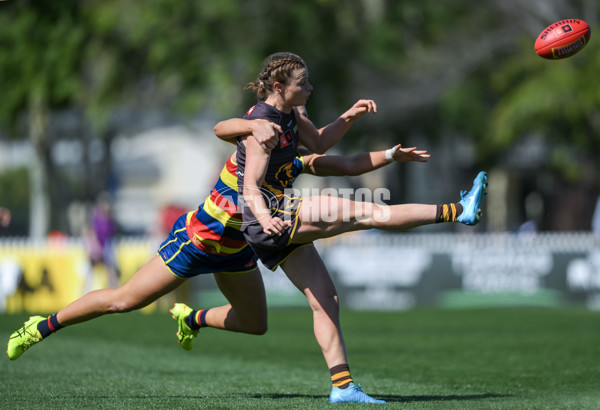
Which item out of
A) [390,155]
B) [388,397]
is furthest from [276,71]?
[388,397]

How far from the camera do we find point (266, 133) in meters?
6.06

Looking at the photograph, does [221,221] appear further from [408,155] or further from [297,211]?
[408,155]

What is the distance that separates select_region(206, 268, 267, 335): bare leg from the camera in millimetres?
6840

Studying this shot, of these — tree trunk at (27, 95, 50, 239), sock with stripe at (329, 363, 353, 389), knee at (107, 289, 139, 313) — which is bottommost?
sock with stripe at (329, 363, 353, 389)

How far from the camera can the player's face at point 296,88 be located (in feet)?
20.7

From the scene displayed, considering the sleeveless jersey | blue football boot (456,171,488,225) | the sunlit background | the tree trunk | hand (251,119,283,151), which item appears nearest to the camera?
blue football boot (456,171,488,225)

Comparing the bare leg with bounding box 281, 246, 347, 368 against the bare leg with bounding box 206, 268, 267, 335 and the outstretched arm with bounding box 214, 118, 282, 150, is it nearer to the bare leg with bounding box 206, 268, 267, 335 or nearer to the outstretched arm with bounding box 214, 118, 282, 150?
the bare leg with bounding box 206, 268, 267, 335

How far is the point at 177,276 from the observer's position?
6.62m

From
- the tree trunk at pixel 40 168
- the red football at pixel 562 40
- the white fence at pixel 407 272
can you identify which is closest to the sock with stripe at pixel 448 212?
the red football at pixel 562 40

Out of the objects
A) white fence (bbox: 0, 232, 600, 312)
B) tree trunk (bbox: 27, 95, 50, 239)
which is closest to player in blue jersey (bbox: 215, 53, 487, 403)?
white fence (bbox: 0, 232, 600, 312)

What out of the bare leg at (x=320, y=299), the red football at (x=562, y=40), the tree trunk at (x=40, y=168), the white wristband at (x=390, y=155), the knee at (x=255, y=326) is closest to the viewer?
the bare leg at (x=320, y=299)

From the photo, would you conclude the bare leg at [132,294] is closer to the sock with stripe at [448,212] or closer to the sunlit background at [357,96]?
the sock with stripe at [448,212]

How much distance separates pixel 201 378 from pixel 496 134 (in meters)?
16.4

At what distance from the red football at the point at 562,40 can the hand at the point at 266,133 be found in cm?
241
